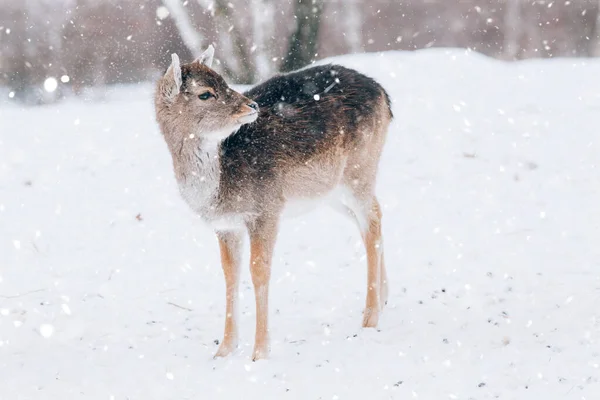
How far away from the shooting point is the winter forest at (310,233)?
6301mm

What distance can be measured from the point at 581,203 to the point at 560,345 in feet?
10.8

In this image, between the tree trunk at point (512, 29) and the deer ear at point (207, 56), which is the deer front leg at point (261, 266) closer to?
the deer ear at point (207, 56)

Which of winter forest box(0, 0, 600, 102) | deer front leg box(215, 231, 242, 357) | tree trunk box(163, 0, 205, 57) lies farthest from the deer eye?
winter forest box(0, 0, 600, 102)

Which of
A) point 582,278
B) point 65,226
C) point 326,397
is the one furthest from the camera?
point 65,226

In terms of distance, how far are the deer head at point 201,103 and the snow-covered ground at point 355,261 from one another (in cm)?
184

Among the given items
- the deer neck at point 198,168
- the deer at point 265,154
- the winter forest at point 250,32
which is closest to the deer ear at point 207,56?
the deer at point 265,154

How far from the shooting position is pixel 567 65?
12.3 meters

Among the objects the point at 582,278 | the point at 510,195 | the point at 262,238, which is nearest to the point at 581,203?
the point at 510,195

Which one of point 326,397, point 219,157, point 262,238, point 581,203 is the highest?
point 219,157

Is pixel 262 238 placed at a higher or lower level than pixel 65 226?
higher

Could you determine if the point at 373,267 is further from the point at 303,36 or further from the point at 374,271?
the point at 303,36

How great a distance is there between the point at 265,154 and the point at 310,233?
2753 mm

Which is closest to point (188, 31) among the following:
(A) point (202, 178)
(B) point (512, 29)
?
(A) point (202, 178)

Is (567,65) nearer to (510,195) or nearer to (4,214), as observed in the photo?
(510,195)
